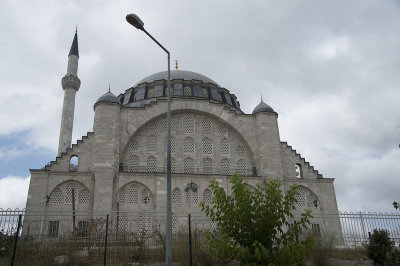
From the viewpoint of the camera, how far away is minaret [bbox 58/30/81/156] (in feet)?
88.2

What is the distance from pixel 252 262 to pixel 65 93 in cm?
2600

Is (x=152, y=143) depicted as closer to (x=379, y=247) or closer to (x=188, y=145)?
(x=188, y=145)

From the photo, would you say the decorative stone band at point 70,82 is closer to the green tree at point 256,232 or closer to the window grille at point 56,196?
the window grille at point 56,196

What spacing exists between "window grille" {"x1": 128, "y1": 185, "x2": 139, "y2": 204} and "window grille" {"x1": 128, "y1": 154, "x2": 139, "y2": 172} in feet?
5.01

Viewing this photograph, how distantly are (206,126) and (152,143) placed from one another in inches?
157

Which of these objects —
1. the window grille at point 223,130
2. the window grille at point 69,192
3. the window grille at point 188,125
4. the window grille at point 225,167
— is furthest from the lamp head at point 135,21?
the window grille at point 223,130

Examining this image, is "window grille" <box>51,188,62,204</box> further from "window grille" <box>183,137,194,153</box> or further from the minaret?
"window grille" <box>183,137,194,153</box>

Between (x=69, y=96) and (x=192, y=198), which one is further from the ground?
(x=69, y=96)

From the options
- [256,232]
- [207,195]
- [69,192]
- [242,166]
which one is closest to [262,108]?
[242,166]

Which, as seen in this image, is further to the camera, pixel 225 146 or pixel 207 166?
pixel 225 146

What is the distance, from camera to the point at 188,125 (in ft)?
77.7

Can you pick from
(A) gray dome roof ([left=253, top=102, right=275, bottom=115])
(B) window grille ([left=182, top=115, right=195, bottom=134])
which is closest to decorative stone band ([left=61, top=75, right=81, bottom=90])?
(B) window grille ([left=182, top=115, right=195, bottom=134])

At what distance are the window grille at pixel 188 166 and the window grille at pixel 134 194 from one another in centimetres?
352

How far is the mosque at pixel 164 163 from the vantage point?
19625 millimetres
